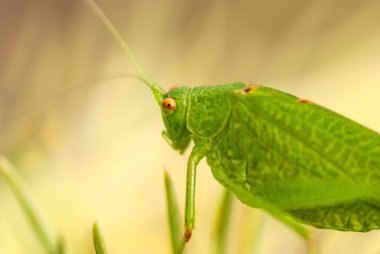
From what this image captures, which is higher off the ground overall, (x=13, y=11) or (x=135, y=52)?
(x=13, y=11)

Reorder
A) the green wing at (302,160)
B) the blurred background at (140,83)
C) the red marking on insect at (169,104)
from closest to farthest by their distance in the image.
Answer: the green wing at (302,160) < the red marking on insect at (169,104) < the blurred background at (140,83)

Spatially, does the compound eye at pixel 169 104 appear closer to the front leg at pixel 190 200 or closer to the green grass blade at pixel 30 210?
the front leg at pixel 190 200

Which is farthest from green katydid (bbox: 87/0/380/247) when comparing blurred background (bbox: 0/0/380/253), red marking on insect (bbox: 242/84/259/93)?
blurred background (bbox: 0/0/380/253)

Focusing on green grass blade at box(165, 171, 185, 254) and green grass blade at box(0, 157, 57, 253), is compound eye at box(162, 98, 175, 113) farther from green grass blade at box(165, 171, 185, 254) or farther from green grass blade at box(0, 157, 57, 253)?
green grass blade at box(0, 157, 57, 253)

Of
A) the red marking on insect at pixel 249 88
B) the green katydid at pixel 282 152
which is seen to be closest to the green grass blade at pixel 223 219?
the green katydid at pixel 282 152

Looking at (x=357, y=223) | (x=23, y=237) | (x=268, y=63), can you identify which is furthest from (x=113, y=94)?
(x=357, y=223)

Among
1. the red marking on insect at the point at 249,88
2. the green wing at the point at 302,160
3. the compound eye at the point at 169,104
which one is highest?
the compound eye at the point at 169,104

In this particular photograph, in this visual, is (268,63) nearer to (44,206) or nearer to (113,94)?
(113,94)
